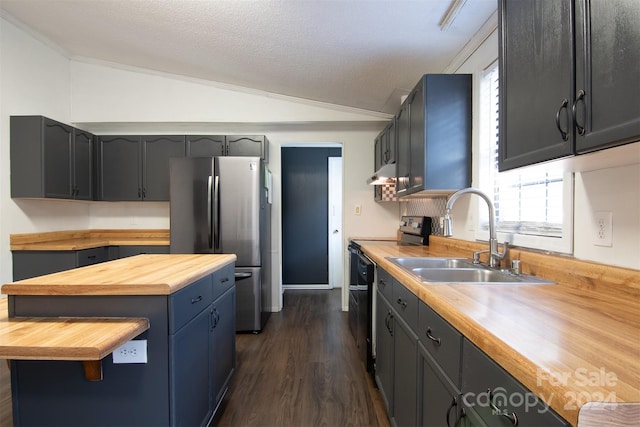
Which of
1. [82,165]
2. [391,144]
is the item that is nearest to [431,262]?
[391,144]

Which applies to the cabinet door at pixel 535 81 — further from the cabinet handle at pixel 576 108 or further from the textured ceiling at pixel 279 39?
the textured ceiling at pixel 279 39

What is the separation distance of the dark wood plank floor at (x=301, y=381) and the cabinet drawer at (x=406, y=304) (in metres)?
0.80

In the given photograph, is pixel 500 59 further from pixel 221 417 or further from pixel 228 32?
pixel 221 417

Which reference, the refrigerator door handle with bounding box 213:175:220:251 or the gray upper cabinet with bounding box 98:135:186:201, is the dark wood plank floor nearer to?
the refrigerator door handle with bounding box 213:175:220:251

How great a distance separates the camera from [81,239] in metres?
3.59

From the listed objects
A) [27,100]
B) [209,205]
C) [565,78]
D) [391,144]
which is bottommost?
[209,205]

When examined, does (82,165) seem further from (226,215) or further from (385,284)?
(385,284)

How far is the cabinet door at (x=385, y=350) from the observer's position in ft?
5.42

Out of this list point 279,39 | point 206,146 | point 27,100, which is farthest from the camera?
point 206,146

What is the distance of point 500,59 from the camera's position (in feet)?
3.98

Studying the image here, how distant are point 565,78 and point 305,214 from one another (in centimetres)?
409

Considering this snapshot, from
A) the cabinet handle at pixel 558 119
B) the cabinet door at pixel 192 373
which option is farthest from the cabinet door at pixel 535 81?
the cabinet door at pixel 192 373

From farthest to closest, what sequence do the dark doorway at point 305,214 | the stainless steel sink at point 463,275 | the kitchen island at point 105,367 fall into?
the dark doorway at point 305,214 < the stainless steel sink at point 463,275 < the kitchen island at point 105,367

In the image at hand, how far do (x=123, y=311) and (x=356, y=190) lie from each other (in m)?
3.01
